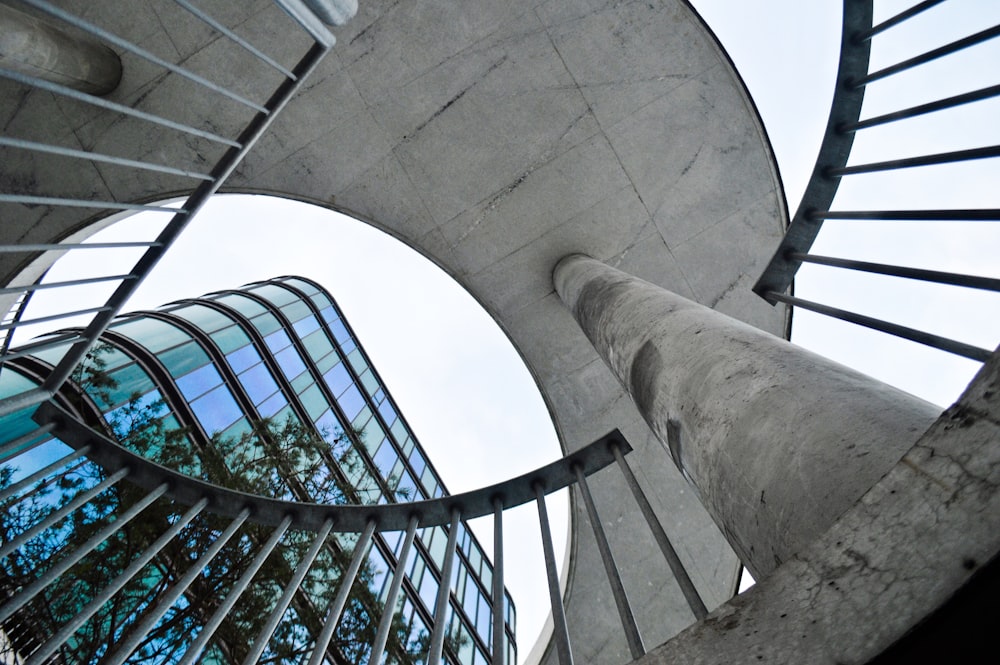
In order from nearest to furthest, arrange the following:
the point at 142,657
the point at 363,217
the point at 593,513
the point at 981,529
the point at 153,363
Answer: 1. the point at 981,529
2. the point at 593,513
3. the point at 142,657
4. the point at 363,217
5. the point at 153,363

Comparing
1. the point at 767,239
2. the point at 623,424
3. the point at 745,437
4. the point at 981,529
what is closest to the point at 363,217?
the point at 623,424

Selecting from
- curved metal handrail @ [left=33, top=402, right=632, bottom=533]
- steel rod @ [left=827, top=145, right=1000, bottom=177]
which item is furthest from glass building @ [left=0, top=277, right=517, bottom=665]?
steel rod @ [left=827, top=145, right=1000, bottom=177]

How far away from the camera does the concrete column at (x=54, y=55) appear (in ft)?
19.6

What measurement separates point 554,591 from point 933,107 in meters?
3.14

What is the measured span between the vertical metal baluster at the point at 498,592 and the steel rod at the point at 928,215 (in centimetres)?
269

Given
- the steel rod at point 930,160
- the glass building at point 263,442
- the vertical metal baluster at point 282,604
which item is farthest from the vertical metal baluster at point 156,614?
the steel rod at point 930,160

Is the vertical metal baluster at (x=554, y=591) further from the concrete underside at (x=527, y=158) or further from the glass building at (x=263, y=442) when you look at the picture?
the concrete underside at (x=527, y=158)

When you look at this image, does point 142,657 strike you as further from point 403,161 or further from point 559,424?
point 403,161

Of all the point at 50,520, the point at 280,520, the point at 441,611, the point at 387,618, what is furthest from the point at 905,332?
the point at 50,520

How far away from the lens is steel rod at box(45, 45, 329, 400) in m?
3.55

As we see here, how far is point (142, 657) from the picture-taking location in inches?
303

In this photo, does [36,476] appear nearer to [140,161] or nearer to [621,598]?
[140,161]

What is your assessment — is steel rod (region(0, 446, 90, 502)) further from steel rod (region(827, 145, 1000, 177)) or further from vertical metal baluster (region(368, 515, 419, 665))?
steel rod (region(827, 145, 1000, 177))

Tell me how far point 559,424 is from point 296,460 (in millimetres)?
5074
